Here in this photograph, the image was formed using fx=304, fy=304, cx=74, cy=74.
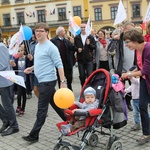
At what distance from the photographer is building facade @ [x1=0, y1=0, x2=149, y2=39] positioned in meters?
52.1

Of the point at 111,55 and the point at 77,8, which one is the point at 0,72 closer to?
the point at 111,55

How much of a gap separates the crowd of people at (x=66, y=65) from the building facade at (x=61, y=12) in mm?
43101

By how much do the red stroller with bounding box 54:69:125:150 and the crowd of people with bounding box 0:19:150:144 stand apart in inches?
13.7

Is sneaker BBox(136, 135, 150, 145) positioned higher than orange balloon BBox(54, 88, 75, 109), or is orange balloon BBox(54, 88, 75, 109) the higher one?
orange balloon BBox(54, 88, 75, 109)

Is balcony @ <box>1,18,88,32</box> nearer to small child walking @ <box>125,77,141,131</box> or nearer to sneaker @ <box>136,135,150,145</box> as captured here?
small child walking @ <box>125,77,141,131</box>

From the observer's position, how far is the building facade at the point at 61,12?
171 ft

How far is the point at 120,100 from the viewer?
425 cm

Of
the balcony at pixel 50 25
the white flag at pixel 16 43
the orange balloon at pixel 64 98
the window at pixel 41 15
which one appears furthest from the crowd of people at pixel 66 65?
the window at pixel 41 15

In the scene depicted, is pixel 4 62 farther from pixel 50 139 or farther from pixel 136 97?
pixel 136 97

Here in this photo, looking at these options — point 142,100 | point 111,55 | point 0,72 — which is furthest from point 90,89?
point 111,55

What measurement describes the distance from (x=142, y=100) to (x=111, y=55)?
329cm

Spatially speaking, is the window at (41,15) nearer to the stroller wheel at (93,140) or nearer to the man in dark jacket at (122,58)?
the man in dark jacket at (122,58)

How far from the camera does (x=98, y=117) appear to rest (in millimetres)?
4164

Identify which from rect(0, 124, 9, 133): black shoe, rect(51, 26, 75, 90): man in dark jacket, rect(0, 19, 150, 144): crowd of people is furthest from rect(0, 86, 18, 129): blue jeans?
rect(51, 26, 75, 90): man in dark jacket
